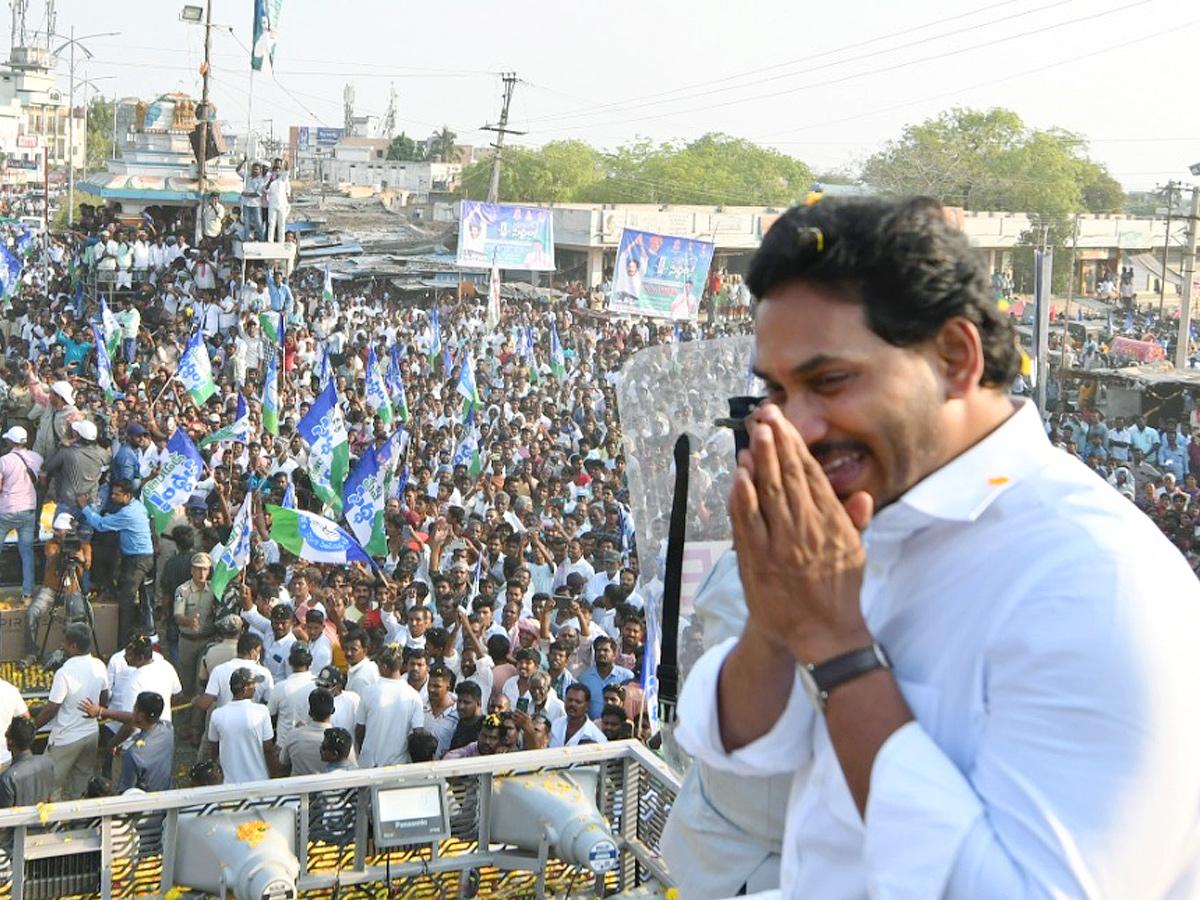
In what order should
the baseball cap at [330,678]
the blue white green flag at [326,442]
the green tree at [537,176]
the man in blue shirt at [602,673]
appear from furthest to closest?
1. the green tree at [537,176]
2. the blue white green flag at [326,442]
3. the man in blue shirt at [602,673]
4. the baseball cap at [330,678]

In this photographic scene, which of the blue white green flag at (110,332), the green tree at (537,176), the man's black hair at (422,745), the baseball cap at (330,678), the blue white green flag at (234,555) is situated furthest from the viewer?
the green tree at (537,176)

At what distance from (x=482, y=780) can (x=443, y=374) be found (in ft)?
51.4

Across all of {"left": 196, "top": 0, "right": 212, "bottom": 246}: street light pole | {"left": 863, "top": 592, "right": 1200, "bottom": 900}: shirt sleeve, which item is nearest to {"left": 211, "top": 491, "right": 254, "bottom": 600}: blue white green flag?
{"left": 863, "top": 592, "right": 1200, "bottom": 900}: shirt sleeve

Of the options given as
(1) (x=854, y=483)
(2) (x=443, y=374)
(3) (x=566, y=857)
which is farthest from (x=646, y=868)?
(2) (x=443, y=374)

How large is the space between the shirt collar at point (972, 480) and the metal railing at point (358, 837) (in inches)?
114

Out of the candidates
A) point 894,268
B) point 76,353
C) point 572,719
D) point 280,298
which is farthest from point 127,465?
point 894,268

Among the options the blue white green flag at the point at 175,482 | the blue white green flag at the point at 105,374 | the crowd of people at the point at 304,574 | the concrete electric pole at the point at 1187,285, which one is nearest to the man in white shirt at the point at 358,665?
the crowd of people at the point at 304,574

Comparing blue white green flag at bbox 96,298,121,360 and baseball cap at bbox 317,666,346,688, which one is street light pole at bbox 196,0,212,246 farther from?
baseball cap at bbox 317,666,346,688

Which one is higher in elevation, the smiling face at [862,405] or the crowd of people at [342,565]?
the smiling face at [862,405]

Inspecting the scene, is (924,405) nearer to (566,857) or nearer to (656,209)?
(566,857)

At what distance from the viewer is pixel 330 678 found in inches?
286

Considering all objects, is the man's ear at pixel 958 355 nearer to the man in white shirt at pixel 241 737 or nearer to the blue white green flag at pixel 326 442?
the man in white shirt at pixel 241 737

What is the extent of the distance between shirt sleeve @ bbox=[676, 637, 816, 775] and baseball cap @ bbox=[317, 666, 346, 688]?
18.7ft

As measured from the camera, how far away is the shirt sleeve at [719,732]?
1384 millimetres
